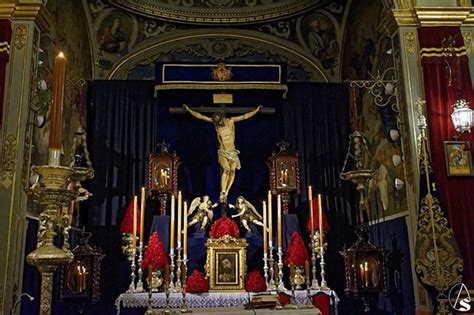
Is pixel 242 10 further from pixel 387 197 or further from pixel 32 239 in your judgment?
pixel 32 239

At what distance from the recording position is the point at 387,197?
7598 millimetres

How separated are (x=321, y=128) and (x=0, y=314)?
5998 millimetres

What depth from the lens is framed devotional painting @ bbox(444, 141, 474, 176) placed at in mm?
6176

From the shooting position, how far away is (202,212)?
331 inches

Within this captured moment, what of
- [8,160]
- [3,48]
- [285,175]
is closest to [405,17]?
[285,175]

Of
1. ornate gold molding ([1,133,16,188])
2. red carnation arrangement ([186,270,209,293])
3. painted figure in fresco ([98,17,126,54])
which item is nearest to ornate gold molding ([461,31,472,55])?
red carnation arrangement ([186,270,209,293])

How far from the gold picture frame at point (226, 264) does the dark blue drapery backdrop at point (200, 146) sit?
1.46m

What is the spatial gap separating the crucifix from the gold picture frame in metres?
1.09

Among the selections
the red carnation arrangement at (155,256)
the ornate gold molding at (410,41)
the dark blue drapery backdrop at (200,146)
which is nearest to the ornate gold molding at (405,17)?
the ornate gold molding at (410,41)

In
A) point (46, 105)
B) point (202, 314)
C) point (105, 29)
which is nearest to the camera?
point (202, 314)

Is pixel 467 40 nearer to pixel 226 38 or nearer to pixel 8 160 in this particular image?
pixel 226 38

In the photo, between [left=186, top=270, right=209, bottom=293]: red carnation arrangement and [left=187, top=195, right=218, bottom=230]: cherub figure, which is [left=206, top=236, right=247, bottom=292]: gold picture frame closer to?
[left=186, top=270, right=209, bottom=293]: red carnation arrangement

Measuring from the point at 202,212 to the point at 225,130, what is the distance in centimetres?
157

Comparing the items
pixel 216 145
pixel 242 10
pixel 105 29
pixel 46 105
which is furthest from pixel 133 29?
pixel 46 105
